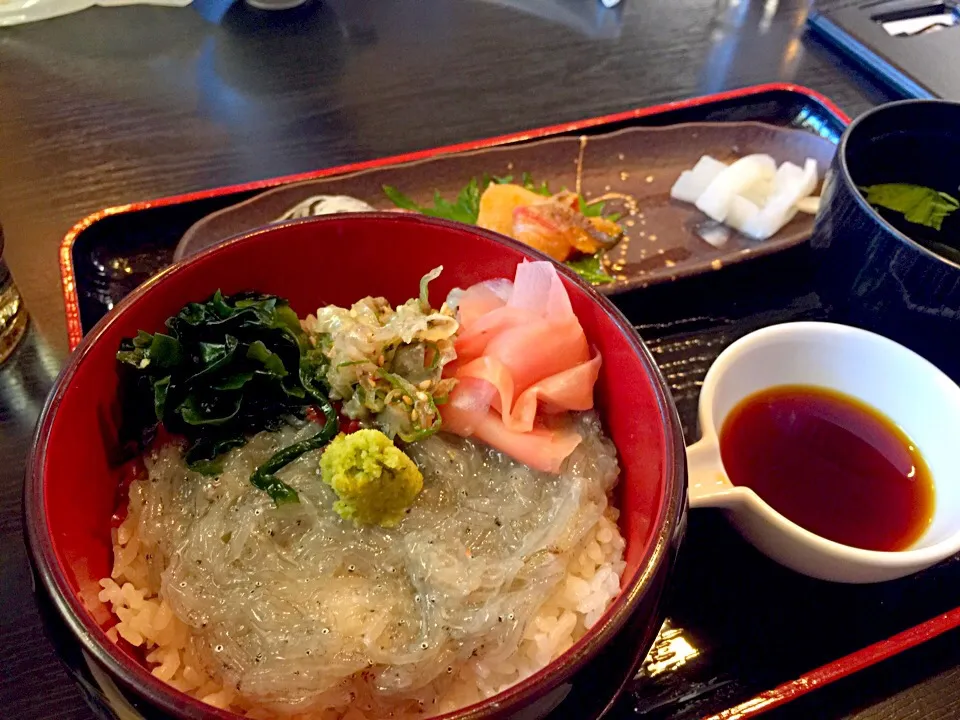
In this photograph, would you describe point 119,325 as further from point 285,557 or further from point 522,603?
point 522,603

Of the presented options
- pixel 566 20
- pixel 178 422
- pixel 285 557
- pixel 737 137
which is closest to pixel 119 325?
pixel 178 422

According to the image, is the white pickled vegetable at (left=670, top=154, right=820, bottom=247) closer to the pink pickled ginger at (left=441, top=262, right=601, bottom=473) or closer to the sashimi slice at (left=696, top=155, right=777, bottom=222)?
the sashimi slice at (left=696, top=155, right=777, bottom=222)

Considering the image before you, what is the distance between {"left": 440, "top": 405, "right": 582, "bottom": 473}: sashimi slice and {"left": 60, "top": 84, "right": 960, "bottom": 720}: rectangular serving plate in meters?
0.33

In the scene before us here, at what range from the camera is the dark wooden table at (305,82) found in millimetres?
2228

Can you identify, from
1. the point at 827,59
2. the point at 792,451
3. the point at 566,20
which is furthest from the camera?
the point at 566,20

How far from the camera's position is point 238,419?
1.22 metres

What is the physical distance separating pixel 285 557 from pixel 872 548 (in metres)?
0.97

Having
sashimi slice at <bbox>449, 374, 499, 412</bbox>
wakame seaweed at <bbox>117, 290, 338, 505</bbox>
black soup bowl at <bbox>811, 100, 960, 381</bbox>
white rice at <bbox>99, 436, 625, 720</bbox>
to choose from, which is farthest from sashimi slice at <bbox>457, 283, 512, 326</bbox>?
black soup bowl at <bbox>811, 100, 960, 381</bbox>

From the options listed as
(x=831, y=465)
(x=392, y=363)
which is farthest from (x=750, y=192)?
(x=392, y=363)

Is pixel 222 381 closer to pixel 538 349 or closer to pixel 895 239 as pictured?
pixel 538 349

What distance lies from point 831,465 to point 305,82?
7.01 ft

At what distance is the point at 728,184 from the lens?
207cm

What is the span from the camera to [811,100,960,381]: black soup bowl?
57.8 inches

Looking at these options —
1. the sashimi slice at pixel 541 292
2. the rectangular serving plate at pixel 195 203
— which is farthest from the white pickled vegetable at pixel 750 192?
the sashimi slice at pixel 541 292
